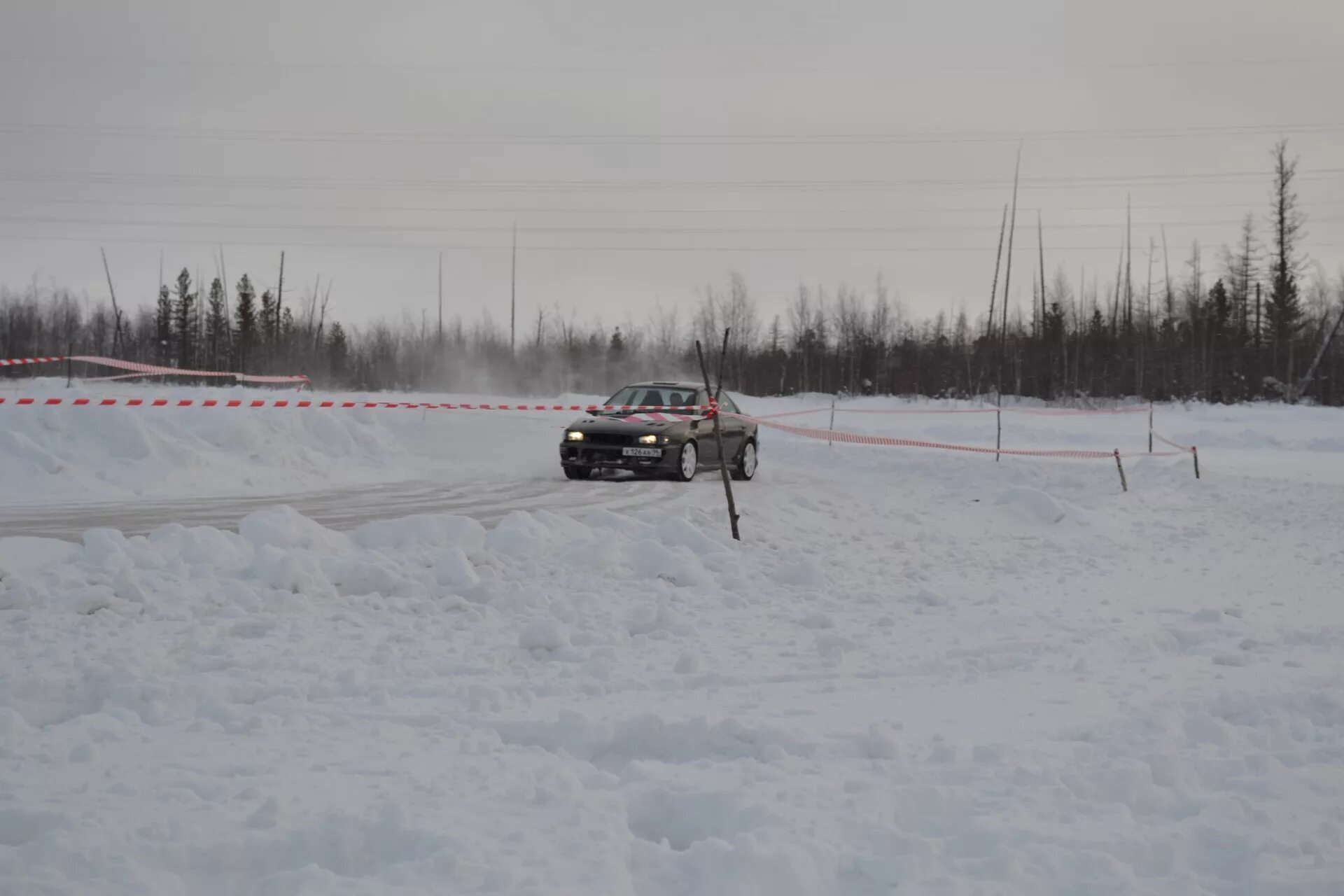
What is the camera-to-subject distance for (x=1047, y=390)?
66562 mm

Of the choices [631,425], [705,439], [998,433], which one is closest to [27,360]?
[631,425]

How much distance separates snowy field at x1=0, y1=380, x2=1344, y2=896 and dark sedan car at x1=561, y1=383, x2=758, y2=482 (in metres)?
3.40

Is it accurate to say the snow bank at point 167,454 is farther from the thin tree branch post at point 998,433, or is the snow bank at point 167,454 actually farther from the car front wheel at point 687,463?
the thin tree branch post at point 998,433

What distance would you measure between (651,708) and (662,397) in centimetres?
1187

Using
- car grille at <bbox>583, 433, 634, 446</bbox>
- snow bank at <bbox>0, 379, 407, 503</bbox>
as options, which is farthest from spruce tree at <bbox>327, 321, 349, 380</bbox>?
car grille at <bbox>583, 433, 634, 446</bbox>

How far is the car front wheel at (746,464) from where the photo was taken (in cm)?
1717

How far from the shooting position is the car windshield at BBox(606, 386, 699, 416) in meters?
16.7

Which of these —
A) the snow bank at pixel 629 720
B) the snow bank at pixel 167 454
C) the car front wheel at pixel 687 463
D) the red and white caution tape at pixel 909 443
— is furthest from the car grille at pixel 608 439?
the snow bank at pixel 629 720

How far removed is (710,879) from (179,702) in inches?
109

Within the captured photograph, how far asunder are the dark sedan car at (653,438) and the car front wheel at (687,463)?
0.4 inches

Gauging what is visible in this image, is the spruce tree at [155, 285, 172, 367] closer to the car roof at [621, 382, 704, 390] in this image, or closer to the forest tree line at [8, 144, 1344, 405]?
the forest tree line at [8, 144, 1344, 405]

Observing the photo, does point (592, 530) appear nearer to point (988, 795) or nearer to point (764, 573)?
point (764, 573)

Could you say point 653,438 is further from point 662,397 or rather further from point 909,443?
point 909,443

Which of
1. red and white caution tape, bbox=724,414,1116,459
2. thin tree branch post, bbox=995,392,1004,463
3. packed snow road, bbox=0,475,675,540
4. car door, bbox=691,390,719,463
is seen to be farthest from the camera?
thin tree branch post, bbox=995,392,1004,463
